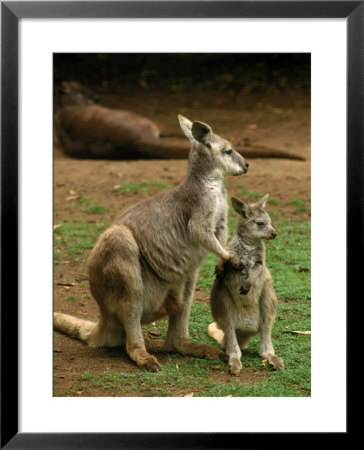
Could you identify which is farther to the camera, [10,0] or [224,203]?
[224,203]

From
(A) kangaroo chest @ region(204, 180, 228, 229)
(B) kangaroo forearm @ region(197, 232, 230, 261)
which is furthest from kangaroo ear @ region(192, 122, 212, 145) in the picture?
(B) kangaroo forearm @ region(197, 232, 230, 261)

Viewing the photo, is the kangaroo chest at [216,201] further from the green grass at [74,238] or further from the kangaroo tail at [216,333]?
the green grass at [74,238]

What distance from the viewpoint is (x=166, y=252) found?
5117 millimetres

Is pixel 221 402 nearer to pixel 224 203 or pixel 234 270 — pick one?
pixel 234 270

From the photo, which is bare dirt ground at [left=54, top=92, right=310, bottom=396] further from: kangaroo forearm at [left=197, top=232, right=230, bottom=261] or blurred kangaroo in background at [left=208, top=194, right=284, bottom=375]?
kangaroo forearm at [left=197, top=232, right=230, bottom=261]

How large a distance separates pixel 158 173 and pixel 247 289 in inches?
168

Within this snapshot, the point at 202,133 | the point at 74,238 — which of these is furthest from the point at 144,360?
the point at 74,238

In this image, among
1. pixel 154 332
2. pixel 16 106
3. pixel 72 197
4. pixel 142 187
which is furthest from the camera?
pixel 142 187

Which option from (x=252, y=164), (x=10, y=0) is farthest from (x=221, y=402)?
(x=252, y=164)

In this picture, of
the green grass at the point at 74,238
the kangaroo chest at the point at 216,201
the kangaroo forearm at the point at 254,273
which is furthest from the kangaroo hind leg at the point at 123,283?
the green grass at the point at 74,238

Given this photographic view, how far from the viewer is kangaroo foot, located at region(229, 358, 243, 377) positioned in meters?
4.93

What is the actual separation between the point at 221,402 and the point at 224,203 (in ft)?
4.75

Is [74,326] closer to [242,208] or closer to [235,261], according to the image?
[235,261]

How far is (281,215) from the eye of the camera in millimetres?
8047
